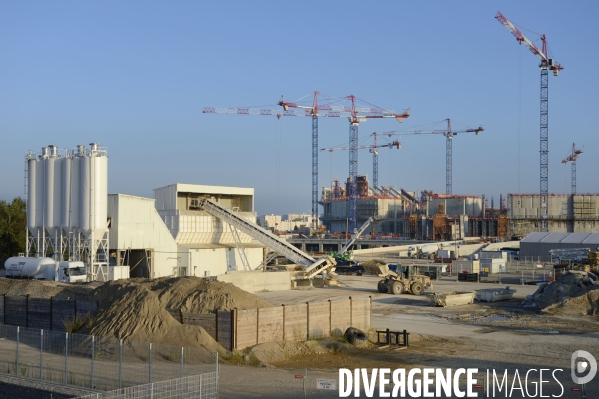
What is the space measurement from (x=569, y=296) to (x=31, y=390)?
36962mm

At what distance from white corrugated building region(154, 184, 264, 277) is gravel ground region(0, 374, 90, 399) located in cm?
4081

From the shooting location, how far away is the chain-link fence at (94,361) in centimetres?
2105

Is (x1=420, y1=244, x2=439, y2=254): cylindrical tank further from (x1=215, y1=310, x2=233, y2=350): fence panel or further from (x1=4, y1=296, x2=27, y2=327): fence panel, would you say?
(x1=215, y1=310, x2=233, y2=350): fence panel

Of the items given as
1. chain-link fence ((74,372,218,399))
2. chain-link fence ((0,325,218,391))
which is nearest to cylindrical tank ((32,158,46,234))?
chain-link fence ((0,325,218,391))

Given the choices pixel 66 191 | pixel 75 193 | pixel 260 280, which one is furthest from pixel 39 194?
pixel 260 280

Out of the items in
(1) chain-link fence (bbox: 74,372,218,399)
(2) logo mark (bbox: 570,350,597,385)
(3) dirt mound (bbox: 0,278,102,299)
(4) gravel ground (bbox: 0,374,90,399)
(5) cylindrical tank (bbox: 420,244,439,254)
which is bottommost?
(2) logo mark (bbox: 570,350,597,385)

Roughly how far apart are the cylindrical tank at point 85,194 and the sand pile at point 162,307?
70.0 feet

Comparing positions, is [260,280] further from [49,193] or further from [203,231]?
[49,193]

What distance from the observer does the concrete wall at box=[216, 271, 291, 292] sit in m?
53.9

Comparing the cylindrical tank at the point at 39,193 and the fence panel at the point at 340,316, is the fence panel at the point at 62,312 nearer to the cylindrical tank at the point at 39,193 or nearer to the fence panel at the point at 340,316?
the fence panel at the point at 340,316

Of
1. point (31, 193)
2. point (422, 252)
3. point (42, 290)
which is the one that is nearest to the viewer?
point (42, 290)

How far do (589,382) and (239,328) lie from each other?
41.5ft

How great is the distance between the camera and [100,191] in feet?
175

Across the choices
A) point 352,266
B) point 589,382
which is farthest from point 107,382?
point 352,266
